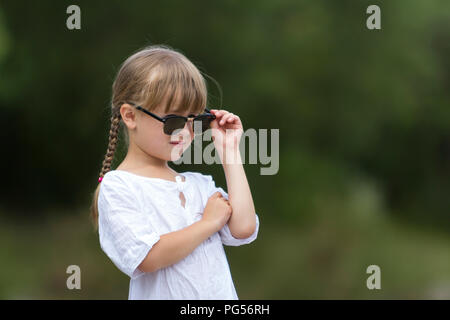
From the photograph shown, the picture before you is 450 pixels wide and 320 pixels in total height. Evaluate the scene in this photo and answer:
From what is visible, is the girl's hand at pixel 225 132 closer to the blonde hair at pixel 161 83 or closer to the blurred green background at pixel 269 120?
the blonde hair at pixel 161 83

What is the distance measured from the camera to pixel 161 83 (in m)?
1.69

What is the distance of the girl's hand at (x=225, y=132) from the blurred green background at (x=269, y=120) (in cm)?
330

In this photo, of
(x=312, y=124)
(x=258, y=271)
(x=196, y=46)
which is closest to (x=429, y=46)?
(x=312, y=124)

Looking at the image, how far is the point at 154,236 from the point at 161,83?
0.48 meters

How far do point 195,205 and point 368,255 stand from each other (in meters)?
4.64

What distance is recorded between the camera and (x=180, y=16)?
5508mm

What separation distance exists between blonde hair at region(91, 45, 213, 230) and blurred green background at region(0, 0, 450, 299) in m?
3.34

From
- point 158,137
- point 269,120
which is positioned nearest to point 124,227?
point 158,137

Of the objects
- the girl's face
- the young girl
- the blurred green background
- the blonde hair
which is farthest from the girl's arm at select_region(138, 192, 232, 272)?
the blurred green background

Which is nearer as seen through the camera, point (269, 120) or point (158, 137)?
point (158, 137)

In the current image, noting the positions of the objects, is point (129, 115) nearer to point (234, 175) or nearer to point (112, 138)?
point (112, 138)

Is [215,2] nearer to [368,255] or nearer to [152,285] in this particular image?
[368,255]

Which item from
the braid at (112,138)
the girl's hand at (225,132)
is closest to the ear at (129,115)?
the braid at (112,138)

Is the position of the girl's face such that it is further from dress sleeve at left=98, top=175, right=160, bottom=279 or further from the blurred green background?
the blurred green background
